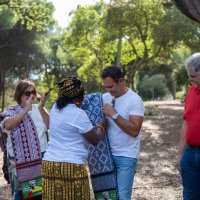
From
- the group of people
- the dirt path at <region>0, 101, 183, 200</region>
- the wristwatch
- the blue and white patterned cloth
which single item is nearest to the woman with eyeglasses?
the group of people

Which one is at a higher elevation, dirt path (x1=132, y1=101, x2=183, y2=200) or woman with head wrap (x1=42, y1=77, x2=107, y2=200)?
woman with head wrap (x1=42, y1=77, x2=107, y2=200)

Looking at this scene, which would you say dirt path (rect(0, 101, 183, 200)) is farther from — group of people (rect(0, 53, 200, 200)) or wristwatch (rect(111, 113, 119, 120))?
wristwatch (rect(111, 113, 119, 120))

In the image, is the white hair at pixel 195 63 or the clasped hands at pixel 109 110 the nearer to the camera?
the white hair at pixel 195 63

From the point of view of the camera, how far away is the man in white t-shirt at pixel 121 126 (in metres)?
3.73

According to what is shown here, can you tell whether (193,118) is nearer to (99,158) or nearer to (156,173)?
(99,158)

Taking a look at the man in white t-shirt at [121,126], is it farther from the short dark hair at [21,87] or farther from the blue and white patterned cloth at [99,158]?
the short dark hair at [21,87]

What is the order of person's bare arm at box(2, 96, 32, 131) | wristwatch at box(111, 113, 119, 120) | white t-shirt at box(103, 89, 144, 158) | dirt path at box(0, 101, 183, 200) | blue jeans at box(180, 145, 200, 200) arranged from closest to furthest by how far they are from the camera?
blue jeans at box(180, 145, 200, 200) → wristwatch at box(111, 113, 119, 120) → white t-shirt at box(103, 89, 144, 158) → person's bare arm at box(2, 96, 32, 131) → dirt path at box(0, 101, 183, 200)

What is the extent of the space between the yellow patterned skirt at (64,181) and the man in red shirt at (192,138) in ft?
2.90

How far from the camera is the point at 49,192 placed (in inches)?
134

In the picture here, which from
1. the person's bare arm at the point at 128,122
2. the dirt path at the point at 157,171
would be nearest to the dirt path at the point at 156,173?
the dirt path at the point at 157,171

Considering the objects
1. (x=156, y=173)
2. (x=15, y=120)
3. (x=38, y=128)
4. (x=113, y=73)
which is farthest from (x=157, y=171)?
(x=113, y=73)

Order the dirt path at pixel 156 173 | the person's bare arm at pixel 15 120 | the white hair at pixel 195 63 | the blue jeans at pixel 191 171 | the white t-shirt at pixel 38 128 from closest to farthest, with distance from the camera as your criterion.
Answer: the white hair at pixel 195 63 < the blue jeans at pixel 191 171 < the person's bare arm at pixel 15 120 < the white t-shirt at pixel 38 128 < the dirt path at pixel 156 173

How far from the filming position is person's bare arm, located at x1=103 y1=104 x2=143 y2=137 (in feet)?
12.0

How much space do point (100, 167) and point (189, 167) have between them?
839 millimetres
